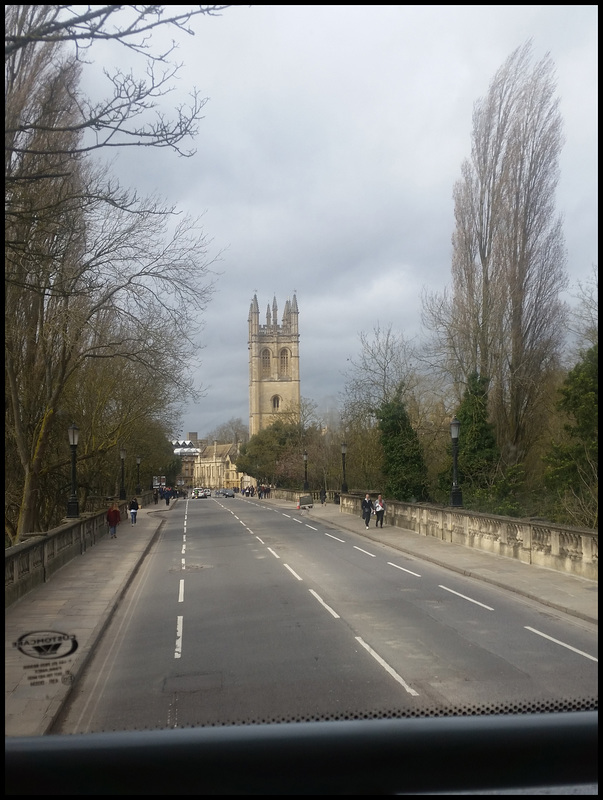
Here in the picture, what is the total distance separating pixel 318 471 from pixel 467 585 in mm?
49874

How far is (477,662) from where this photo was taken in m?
7.68

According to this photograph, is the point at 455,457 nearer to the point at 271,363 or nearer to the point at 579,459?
the point at 579,459

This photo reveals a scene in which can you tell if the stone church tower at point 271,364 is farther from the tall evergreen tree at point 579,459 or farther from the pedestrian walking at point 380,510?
the tall evergreen tree at point 579,459

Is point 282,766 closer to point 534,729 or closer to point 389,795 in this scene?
point 389,795

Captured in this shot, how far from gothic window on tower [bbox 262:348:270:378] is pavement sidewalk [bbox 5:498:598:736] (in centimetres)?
12095

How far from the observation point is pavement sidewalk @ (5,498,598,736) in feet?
19.0

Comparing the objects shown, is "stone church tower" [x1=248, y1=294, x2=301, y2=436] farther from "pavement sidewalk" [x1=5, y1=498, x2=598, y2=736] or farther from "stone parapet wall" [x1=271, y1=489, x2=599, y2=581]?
"pavement sidewalk" [x1=5, y1=498, x2=598, y2=736]

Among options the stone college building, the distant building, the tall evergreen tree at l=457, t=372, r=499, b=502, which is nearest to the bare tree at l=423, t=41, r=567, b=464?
the tall evergreen tree at l=457, t=372, r=499, b=502

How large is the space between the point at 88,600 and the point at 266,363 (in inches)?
5430

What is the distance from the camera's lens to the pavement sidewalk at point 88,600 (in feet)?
19.0

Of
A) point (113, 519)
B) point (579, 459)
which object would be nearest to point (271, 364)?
point (113, 519)

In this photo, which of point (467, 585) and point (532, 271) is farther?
point (532, 271)

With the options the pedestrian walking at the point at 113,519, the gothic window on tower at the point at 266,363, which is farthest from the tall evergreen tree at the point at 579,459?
the gothic window on tower at the point at 266,363

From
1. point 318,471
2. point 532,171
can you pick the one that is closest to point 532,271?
point 532,171
